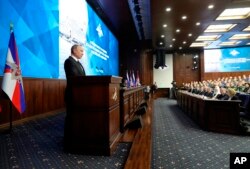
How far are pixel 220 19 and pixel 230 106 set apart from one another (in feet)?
19.9

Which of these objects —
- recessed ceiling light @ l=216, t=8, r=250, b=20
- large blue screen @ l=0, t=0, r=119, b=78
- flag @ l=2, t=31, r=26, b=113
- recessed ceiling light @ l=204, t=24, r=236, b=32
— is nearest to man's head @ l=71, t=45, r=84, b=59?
flag @ l=2, t=31, r=26, b=113

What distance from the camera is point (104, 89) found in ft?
8.35

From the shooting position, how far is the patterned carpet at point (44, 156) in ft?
7.02

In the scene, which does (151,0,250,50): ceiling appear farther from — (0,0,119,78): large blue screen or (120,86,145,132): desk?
(120,86,145,132): desk

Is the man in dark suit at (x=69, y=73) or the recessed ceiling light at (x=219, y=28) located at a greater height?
the recessed ceiling light at (x=219, y=28)

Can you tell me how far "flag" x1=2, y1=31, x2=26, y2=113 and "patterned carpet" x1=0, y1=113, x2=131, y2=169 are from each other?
1.76ft

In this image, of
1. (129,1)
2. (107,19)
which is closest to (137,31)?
(107,19)

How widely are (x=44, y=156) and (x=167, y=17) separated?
7.67 metres

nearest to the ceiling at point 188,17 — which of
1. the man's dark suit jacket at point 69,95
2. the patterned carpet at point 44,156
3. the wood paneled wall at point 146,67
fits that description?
the wood paneled wall at point 146,67

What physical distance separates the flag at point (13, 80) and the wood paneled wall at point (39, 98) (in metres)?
0.79

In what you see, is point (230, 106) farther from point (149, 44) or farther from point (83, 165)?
point (149, 44)

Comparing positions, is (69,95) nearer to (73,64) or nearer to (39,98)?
(73,64)

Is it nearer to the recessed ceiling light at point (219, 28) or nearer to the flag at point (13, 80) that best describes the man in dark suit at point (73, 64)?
the flag at point (13, 80)

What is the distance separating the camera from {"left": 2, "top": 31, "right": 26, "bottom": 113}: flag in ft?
10.8
